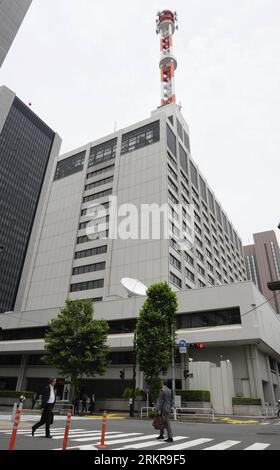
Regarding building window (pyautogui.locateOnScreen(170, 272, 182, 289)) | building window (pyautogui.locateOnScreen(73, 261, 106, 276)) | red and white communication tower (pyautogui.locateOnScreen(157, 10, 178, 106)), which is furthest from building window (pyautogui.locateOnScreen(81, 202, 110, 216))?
red and white communication tower (pyautogui.locateOnScreen(157, 10, 178, 106))

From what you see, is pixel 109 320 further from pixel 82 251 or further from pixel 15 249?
pixel 15 249

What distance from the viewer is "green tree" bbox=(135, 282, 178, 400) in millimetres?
25031

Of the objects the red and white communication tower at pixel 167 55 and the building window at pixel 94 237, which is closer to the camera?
the building window at pixel 94 237

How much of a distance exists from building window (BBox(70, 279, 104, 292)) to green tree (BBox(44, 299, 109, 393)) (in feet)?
59.1

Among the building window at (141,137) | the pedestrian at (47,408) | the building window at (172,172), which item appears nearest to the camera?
the pedestrian at (47,408)

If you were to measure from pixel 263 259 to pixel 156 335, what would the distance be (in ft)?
516

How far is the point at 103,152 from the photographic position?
62562 millimetres

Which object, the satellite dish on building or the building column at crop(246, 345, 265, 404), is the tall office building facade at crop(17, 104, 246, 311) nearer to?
the satellite dish on building

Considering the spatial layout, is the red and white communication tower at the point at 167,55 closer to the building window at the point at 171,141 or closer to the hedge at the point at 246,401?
the building window at the point at 171,141

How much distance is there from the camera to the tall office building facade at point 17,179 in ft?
397

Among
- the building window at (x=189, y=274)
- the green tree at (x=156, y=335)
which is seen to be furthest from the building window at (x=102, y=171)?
the green tree at (x=156, y=335)

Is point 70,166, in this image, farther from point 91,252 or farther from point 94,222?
point 91,252

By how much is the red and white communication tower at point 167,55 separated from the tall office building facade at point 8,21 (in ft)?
137
